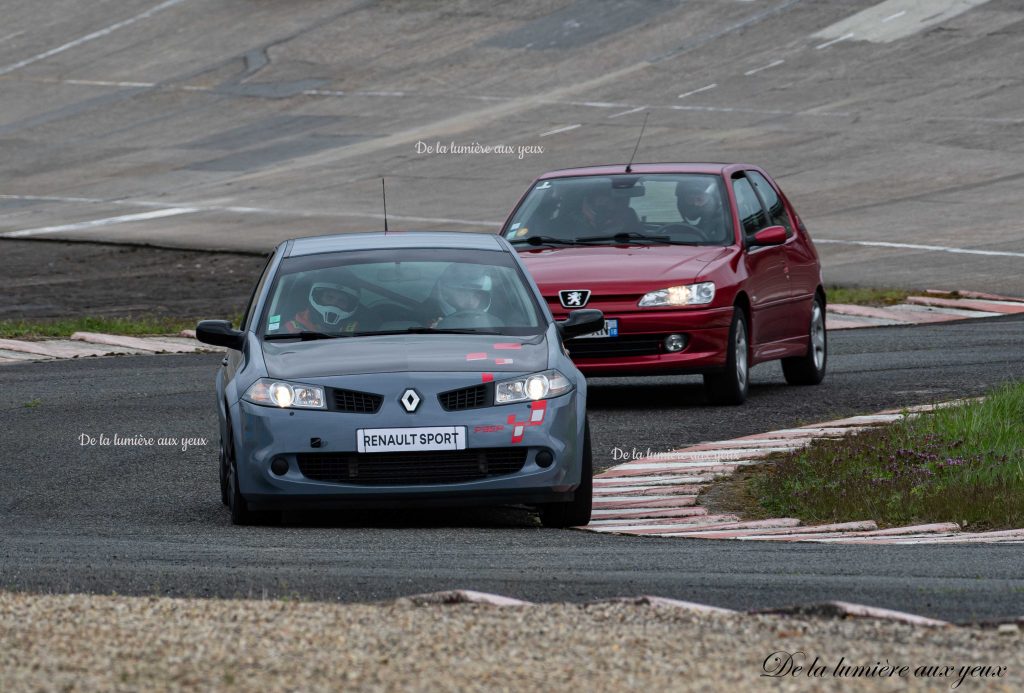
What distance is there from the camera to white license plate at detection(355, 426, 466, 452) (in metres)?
8.85

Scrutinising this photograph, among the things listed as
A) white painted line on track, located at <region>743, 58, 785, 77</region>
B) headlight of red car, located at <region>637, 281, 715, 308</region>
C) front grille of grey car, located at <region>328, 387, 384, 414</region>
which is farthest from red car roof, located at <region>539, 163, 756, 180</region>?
white painted line on track, located at <region>743, 58, 785, 77</region>

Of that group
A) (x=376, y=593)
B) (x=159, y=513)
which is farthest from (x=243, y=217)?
(x=376, y=593)

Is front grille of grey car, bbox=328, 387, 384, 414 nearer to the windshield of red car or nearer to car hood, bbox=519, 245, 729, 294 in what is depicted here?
car hood, bbox=519, 245, 729, 294

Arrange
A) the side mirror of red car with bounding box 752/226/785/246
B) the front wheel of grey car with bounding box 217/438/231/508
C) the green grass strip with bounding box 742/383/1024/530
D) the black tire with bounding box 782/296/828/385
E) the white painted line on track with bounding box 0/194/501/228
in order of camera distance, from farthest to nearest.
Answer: the white painted line on track with bounding box 0/194/501/228 < the black tire with bounding box 782/296/828/385 < the side mirror of red car with bounding box 752/226/785/246 < the front wheel of grey car with bounding box 217/438/231/508 < the green grass strip with bounding box 742/383/1024/530

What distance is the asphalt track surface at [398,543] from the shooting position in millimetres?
6926

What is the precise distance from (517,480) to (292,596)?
2.35 metres

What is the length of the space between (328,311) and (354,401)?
3.61 ft

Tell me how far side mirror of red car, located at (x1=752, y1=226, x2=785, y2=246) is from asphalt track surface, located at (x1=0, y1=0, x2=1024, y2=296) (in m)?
8.24

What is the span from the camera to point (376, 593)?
6867 millimetres

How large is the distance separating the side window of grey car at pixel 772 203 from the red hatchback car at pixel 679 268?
18 millimetres

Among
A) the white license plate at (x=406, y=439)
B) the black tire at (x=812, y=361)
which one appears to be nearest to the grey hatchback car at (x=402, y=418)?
the white license plate at (x=406, y=439)

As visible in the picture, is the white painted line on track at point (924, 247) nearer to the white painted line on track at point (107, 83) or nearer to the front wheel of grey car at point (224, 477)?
the front wheel of grey car at point (224, 477)

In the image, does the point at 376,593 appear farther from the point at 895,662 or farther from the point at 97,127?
the point at 97,127

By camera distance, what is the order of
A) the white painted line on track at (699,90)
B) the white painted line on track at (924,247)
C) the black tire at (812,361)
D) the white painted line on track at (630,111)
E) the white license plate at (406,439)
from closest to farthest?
the white license plate at (406,439)
the black tire at (812,361)
the white painted line on track at (924,247)
the white painted line on track at (630,111)
the white painted line on track at (699,90)
